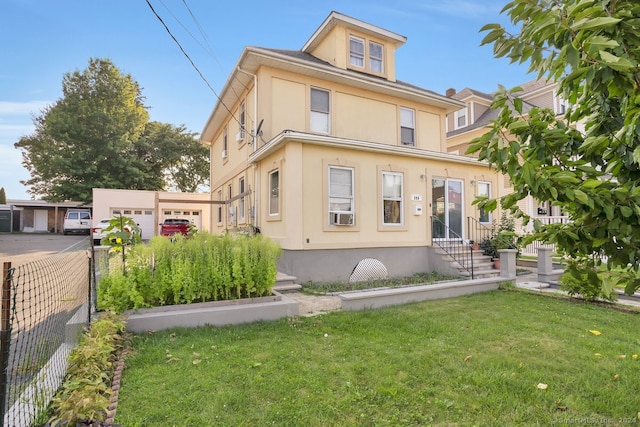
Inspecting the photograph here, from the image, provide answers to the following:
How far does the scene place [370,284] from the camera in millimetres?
8453

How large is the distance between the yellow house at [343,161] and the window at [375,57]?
0.12ft

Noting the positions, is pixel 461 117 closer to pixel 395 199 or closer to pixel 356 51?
pixel 356 51

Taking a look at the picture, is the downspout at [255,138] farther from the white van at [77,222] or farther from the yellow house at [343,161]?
the white van at [77,222]

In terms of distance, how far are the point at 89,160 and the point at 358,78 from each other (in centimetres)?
2464

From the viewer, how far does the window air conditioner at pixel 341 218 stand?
8953 mm

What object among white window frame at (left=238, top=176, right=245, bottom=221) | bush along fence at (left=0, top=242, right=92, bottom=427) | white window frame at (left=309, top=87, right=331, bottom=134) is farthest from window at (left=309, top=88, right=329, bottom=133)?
bush along fence at (left=0, top=242, right=92, bottom=427)

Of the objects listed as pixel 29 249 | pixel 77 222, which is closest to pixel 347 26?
pixel 29 249

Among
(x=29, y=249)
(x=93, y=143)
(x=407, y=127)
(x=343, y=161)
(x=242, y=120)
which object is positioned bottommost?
(x=29, y=249)

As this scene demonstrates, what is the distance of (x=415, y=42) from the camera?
13.0 m

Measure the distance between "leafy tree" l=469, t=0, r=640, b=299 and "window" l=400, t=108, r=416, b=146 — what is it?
10.8m

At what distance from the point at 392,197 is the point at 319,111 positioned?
12.0ft

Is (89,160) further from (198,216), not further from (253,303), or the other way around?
(253,303)

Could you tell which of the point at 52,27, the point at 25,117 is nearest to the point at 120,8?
the point at 52,27

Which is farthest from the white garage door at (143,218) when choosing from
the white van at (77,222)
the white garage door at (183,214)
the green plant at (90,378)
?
the green plant at (90,378)
